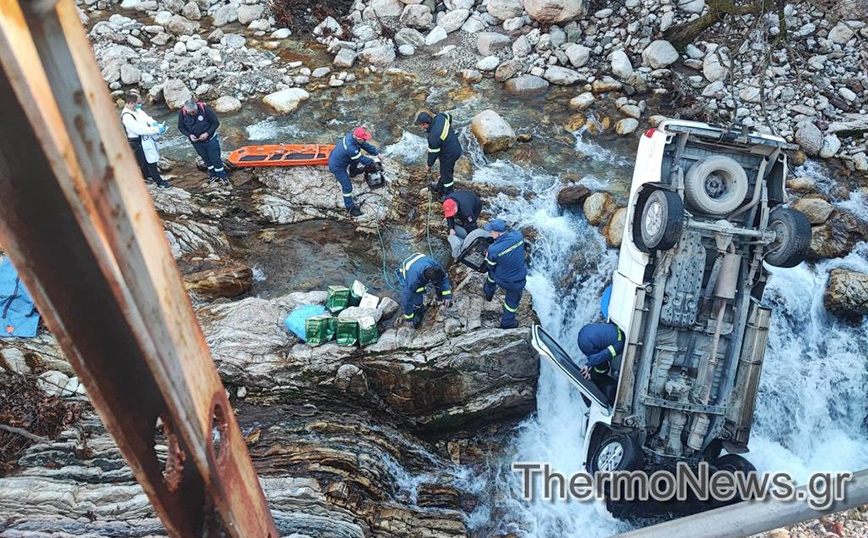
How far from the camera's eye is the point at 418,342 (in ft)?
19.9

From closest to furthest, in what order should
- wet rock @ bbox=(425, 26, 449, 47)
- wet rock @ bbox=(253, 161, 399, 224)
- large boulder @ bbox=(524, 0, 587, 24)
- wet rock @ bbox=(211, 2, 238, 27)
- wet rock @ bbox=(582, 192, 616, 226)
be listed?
wet rock @ bbox=(582, 192, 616, 226), wet rock @ bbox=(253, 161, 399, 224), large boulder @ bbox=(524, 0, 587, 24), wet rock @ bbox=(425, 26, 449, 47), wet rock @ bbox=(211, 2, 238, 27)

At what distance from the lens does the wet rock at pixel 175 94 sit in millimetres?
10047

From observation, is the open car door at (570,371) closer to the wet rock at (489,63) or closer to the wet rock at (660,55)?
the wet rock at (489,63)

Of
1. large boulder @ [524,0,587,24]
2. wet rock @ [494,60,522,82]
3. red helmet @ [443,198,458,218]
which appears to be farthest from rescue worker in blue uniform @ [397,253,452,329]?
large boulder @ [524,0,587,24]

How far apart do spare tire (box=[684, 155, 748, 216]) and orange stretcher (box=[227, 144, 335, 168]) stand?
15.8 ft

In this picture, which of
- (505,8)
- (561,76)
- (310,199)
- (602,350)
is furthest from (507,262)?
(505,8)

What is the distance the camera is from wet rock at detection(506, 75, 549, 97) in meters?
9.94

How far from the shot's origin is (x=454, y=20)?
11109 millimetres

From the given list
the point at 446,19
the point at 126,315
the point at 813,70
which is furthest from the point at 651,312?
the point at 446,19

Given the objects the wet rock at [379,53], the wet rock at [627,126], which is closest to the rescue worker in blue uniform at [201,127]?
the wet rock at [379,53]

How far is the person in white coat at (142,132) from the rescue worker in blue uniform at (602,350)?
565cm

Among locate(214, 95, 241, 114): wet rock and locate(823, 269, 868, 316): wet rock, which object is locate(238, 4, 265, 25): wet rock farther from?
locate(823, 269, 868, 316): wet rock

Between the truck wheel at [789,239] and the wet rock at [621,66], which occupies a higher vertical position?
the wet rock at [621,66]

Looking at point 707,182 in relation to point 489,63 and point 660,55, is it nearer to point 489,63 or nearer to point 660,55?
point 660,55
